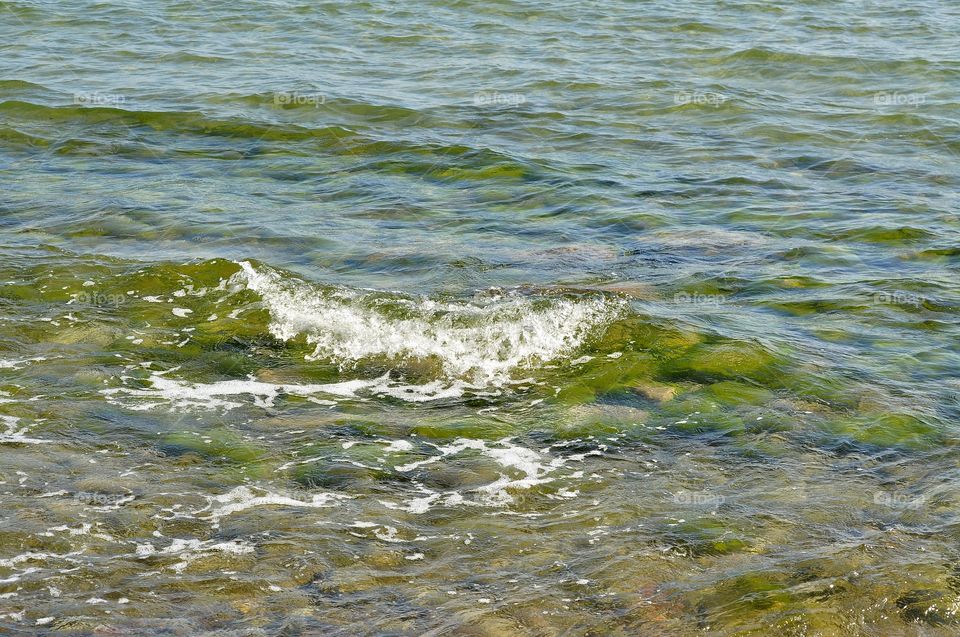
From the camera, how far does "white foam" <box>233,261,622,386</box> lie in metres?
7.96

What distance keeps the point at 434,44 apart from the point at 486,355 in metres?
12.1

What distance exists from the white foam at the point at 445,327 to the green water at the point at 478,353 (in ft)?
0.11

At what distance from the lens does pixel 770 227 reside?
36.2ft

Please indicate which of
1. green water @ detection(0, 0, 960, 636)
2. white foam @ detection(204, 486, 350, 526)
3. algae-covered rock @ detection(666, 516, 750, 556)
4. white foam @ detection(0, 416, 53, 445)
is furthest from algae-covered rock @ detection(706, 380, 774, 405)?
Answer: white foam @ detection(0, 416, 53, 445)

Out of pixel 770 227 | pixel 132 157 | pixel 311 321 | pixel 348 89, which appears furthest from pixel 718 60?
pixel 311 321

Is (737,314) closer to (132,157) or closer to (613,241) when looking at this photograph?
(613,241)

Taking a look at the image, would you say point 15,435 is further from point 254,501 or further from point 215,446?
point 254,501

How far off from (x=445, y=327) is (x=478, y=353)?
44 centimetres

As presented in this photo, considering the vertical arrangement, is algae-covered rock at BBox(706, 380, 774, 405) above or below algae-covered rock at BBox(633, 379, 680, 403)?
above

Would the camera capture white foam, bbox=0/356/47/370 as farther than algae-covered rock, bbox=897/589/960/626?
Yes

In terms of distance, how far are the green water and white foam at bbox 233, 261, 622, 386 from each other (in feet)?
0.11

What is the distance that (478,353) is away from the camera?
26.2 feet

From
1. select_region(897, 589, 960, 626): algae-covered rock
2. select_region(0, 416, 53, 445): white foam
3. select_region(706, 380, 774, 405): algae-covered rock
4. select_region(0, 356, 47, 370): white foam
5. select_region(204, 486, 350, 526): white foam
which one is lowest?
A: select_region(897, 589, 960, 626): algae-covered rock

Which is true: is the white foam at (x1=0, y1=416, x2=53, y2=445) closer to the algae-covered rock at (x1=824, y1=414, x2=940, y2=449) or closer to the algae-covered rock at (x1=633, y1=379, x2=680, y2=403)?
the algae-covered rock at (x1=633, y1=379, x2=680, y2=403)
